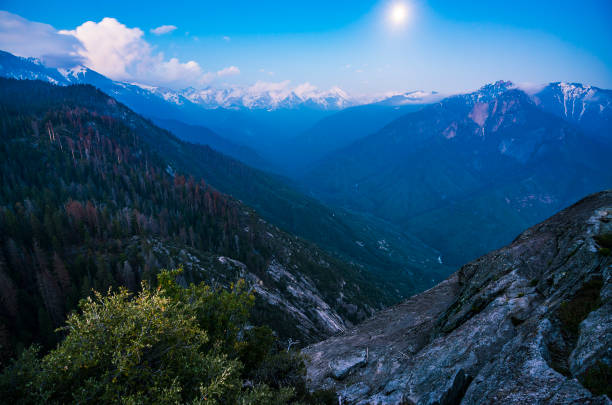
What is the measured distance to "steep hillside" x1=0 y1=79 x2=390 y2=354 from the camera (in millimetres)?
63938

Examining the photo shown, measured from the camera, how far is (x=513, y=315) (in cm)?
1861

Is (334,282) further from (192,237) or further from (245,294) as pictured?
(245,294)

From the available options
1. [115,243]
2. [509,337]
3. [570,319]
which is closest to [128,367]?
[509,337]

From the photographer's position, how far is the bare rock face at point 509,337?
11631mm

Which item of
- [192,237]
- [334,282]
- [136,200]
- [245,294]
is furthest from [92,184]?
[245,294]

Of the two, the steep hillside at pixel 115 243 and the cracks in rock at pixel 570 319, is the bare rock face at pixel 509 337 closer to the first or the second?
the cracks in rock at pixel 570 319

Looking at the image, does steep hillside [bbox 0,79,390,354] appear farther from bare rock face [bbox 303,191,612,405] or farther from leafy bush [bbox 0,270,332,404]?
bare rock face [bbox 303,191,612,405]

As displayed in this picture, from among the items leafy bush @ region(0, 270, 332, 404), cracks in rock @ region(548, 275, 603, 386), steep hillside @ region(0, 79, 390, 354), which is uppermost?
cracks in rock @ region(548, 275, 603, 386)

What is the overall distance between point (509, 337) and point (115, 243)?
101m

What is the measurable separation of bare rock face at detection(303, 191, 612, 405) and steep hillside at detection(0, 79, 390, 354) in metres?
15.8

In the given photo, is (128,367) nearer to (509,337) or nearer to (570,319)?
(509,337)

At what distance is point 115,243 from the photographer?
86.2 meters

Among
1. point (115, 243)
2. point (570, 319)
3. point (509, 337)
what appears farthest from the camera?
point (115, 243)

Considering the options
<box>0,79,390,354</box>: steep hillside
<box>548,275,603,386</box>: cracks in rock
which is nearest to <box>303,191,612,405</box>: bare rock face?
<box>548,275,603,386</box>: cracks in rock
